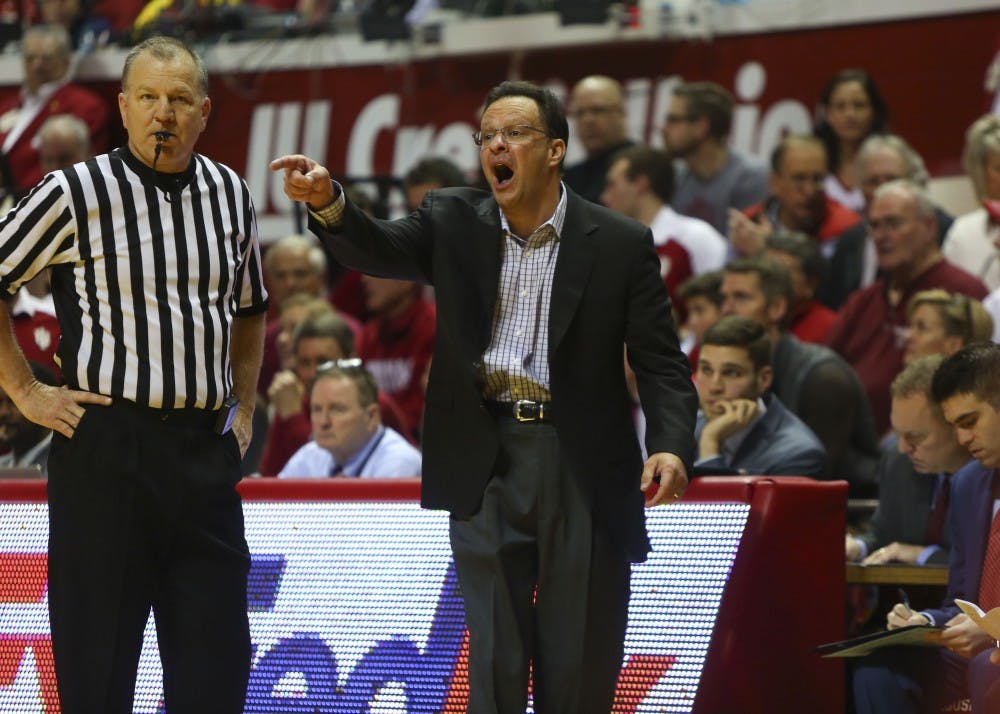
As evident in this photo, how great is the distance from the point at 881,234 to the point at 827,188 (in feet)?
4.46

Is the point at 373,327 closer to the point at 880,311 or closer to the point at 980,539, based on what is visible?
the point at 880,311

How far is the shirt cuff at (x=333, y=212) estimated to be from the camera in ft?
11.5

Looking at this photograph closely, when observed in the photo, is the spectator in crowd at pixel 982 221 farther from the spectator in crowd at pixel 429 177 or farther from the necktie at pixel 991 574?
the necktie at pixel 991 574

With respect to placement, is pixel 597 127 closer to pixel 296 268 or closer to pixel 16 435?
pixel 296 268

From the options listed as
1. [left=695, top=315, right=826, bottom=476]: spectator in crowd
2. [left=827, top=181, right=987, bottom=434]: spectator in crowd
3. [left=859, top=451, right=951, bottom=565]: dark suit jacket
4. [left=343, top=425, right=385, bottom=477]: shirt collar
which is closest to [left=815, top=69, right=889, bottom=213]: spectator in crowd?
[left=827, top=181, right=987, bottom=434]: spectator in crowd

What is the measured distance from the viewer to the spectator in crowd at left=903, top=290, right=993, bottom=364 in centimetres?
610

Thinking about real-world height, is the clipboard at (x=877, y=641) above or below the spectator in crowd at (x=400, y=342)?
below

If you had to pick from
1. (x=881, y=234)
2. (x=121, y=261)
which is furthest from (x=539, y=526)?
(x=881, y=234)


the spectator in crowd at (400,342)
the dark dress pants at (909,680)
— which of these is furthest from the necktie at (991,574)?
the spectator in crowd at (400,342)

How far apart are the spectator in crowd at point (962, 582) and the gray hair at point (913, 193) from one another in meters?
2.32

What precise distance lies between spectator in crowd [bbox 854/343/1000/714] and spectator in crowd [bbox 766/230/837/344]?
2292mm

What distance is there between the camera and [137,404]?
11.9ft

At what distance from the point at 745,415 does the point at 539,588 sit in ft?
7.19

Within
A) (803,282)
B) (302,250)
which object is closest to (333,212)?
(803,282)
